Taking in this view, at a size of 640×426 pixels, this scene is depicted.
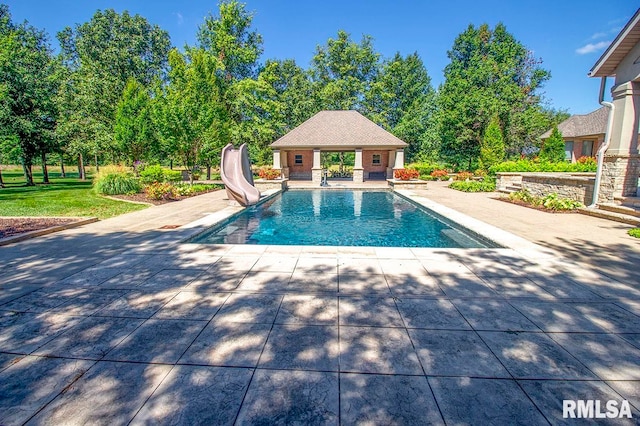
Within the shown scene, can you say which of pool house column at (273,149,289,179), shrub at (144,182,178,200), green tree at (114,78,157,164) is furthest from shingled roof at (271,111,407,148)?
shrub at (144,182,178,200)

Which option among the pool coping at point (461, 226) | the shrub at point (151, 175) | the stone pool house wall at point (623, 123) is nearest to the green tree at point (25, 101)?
the shrub at point (151, 175)

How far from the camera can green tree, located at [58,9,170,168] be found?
80.8 feet

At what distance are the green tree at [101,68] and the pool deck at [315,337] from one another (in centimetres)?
2319

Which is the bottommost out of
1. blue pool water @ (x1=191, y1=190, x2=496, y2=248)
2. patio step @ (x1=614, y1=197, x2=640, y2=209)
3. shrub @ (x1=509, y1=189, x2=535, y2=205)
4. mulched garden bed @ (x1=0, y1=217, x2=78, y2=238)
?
blue pool water @ (x1=191, y1=190, x2=496, y2=248)

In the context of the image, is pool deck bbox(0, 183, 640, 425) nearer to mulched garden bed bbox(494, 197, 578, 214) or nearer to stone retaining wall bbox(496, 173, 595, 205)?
mulched garden bed bbox(494, 197, 578, 214)

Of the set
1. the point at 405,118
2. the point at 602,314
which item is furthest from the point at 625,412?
the point at 405,118

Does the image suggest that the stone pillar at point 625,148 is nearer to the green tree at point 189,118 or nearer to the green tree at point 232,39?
the green tree at point 189,118

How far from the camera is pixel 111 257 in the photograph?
6.01m

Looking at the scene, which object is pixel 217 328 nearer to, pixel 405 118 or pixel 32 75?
pixel 32 75

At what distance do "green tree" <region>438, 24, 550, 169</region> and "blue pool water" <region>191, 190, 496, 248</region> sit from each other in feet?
64.0

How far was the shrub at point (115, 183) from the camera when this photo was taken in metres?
15.5

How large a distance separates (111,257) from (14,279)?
140 cm

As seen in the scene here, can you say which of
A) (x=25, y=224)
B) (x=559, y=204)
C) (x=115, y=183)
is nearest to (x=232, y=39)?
(x=115, y=183)

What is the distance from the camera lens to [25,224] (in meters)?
8.64
